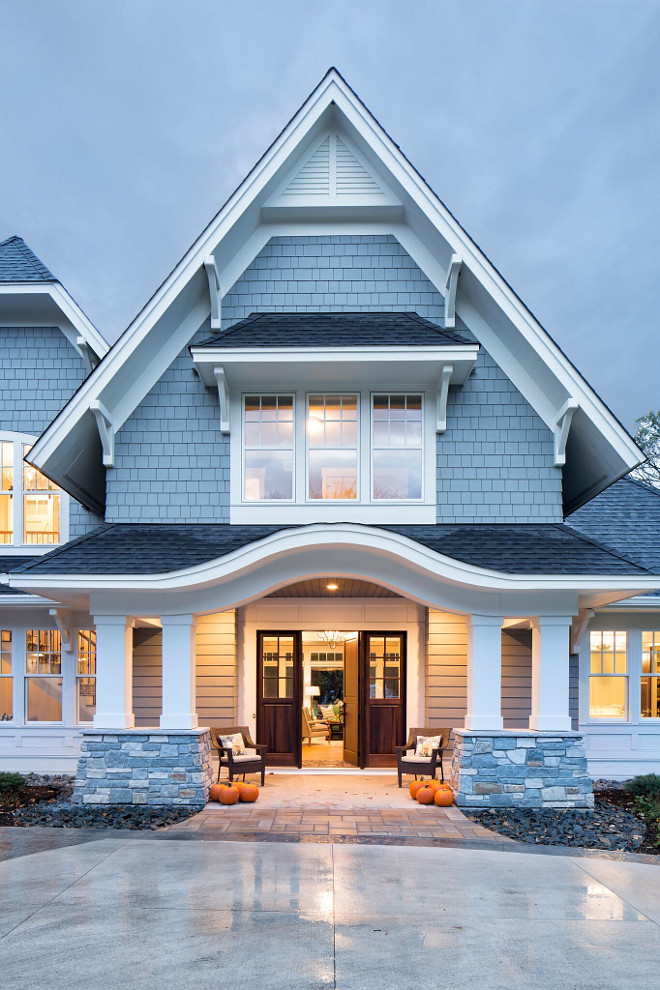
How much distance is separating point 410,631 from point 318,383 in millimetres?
4178

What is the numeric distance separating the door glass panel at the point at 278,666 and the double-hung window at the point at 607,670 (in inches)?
181

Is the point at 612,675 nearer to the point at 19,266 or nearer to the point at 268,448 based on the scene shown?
the point at 268,448

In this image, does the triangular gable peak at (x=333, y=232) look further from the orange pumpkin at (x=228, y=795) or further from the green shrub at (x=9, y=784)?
the orange pumpkin at (x=228, y=795)

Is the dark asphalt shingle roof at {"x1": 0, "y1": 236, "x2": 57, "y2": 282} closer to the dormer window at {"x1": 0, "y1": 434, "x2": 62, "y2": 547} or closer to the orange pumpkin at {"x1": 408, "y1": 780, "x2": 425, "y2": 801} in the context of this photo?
the dormer window at {"x1": 0, "y1": 434, "x2": 62, "y2": 547}

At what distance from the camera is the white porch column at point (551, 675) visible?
911 cm

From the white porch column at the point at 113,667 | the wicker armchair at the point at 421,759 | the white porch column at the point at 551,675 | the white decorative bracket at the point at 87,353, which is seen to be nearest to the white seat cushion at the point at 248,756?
the white porch column at the point at 113,667

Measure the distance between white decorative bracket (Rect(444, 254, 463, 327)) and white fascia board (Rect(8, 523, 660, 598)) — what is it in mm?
3412

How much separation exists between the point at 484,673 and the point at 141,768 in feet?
14.1

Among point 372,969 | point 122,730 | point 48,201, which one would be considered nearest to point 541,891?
point 372,969

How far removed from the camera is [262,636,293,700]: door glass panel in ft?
38.4

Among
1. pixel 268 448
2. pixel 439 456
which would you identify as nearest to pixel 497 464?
pixel 439 456

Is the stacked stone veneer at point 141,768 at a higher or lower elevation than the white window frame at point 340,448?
lower

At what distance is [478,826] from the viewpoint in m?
8.23

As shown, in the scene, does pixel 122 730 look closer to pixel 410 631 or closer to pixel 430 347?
pixel 410 631
